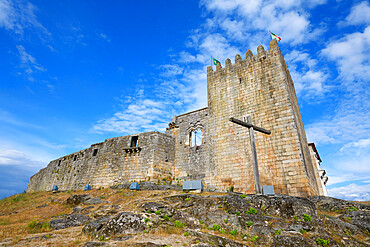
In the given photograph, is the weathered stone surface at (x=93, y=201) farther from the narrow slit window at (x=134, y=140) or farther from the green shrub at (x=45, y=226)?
the narrow slit window at (x=134, y=140)

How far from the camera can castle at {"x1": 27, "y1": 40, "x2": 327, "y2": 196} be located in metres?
15.2

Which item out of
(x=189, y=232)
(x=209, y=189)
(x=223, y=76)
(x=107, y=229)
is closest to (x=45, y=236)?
(x=107, y=229)

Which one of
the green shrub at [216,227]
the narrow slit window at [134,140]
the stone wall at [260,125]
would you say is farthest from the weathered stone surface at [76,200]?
the green shrub at [216,227]

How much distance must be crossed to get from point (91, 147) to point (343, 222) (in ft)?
82.5

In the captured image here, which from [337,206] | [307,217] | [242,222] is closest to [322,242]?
[307,217]

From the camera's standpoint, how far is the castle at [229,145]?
15.2 m

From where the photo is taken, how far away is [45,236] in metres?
8.31

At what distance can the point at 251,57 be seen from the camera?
19.5 m

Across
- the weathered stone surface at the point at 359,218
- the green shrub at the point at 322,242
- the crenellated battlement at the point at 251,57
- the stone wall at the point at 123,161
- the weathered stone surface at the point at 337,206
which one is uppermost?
the crenellated battlement at the point at 251,57

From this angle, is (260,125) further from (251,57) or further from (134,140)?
(134,140)

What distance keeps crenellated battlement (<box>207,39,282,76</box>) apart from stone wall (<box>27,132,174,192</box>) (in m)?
8.98

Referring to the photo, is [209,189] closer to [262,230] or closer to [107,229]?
[262,230]

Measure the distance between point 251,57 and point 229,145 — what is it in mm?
8656

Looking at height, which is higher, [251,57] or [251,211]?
[251,57]
